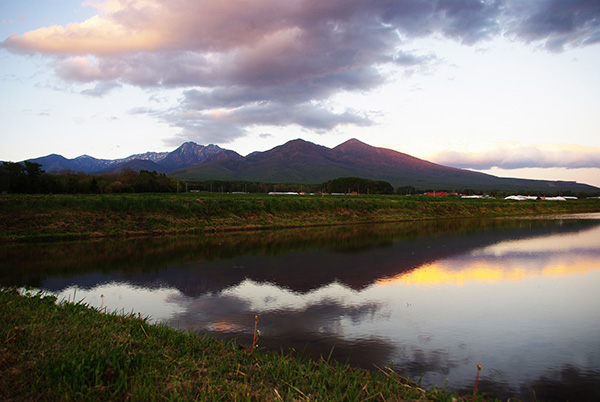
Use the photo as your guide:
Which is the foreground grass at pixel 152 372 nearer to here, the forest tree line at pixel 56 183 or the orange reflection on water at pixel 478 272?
the orange reflection on water at pixel 478 272

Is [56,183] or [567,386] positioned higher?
[56,183]

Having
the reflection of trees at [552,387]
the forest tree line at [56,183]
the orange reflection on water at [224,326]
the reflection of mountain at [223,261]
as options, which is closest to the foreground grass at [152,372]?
the reflection of trees at [552,387]

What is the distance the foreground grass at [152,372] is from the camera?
521 centimetres

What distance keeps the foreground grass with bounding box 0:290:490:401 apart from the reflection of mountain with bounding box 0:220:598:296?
6.85 metres

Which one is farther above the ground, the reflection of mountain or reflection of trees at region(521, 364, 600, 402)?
reflection of trees at region(521, 364, 600, 402)

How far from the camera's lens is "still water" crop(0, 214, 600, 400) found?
811 cm

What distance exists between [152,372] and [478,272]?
16.8m

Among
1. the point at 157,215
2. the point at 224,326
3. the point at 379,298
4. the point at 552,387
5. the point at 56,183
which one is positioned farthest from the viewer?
the point at 56,183

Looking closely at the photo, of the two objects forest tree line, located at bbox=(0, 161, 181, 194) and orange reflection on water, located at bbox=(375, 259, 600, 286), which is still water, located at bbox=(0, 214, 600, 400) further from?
forest tree line, located at bbox=(0, 161, 181, 194)

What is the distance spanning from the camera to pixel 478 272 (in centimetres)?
1841

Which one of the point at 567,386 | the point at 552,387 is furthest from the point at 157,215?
the point at 567,386

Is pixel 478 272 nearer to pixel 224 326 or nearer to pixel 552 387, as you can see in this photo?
pixel 552 387

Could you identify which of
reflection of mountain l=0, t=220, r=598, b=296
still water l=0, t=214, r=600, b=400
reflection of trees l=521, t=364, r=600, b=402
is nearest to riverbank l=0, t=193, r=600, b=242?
still water l=0, t=214, r=600, b=400

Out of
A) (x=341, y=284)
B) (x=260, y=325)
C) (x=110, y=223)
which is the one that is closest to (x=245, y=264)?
(x=341, y=284)
